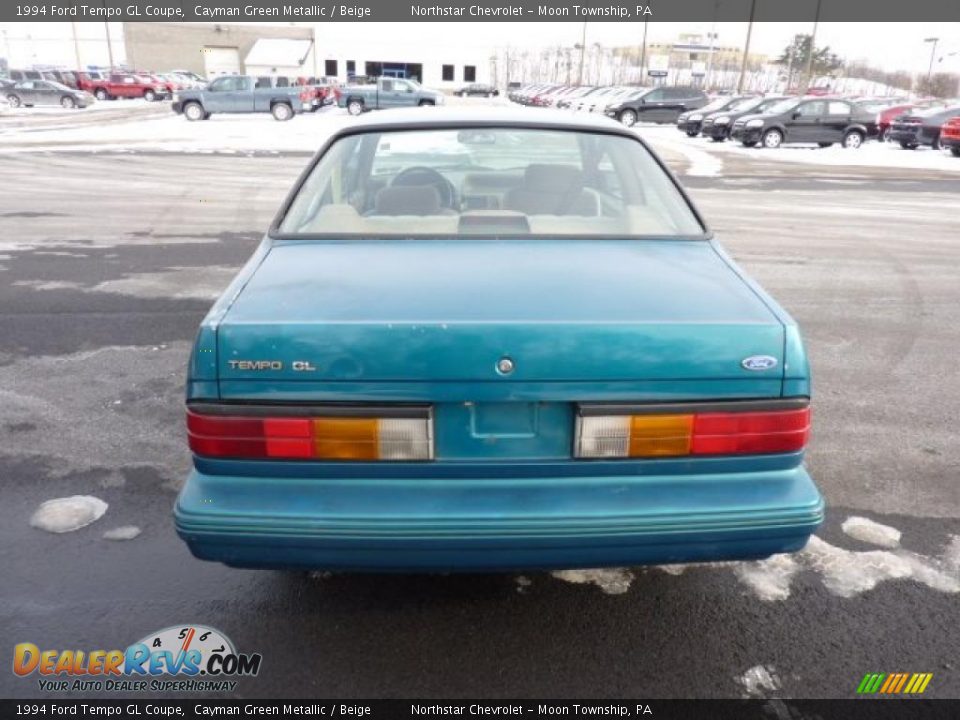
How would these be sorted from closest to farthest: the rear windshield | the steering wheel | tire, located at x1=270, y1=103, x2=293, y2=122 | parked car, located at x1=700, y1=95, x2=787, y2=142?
1. the rear windshield
2. the steering wheel
3. parked car, located at x1=700, y1=95, x2=787, y2=142
4. tire, located at x1=270, y1=103, x2=293, y2=122

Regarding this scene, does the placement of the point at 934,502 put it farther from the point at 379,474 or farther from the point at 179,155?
the point at 179,155

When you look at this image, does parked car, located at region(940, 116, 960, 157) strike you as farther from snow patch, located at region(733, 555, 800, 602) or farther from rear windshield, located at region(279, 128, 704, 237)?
snow patch, located at region(733, 555, 800, 602)

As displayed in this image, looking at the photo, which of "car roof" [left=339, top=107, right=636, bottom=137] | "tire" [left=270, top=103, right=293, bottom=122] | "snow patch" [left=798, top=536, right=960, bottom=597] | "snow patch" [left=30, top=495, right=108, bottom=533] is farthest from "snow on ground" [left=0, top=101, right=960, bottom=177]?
"snow patch" [left=30, top=495, right=108, bottom=533]

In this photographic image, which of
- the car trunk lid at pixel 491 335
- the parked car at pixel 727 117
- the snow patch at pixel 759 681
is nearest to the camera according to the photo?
the car trunk lid at pixel 491 335

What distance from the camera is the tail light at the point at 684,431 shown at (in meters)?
2.07

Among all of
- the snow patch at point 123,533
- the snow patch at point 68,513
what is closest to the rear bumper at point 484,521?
the snow patch at point 123,533

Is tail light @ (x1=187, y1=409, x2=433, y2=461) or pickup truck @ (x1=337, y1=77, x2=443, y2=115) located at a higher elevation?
tail light @ (x1=187, y1=409, x2=433, y2=461)

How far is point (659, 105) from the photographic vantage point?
3130 centimetres

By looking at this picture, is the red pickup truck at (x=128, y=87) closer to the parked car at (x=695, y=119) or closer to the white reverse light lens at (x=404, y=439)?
the parked car at (x=695, y=119)

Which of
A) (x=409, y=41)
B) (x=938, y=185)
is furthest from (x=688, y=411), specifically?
(x=409, y=41)

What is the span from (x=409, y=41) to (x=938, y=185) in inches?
2564

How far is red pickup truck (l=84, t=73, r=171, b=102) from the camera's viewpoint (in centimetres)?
4422

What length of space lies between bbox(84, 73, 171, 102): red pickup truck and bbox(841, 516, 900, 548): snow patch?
161 feet

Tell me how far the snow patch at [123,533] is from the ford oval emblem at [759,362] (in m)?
2.42
